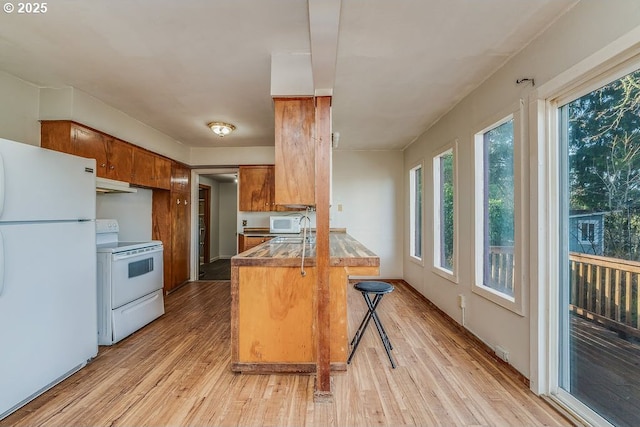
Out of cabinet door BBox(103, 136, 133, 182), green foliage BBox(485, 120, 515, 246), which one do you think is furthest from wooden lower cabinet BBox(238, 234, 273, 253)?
green foliage BBox(485, 120, 515, 246)

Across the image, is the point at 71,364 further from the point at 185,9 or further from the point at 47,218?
the point at 185,9

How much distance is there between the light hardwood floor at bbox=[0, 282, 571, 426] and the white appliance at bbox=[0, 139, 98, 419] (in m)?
0.18

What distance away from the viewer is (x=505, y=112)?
7.04 ft

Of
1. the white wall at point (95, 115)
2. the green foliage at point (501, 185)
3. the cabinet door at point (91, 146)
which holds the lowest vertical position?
the green foliage at point (501, 185)

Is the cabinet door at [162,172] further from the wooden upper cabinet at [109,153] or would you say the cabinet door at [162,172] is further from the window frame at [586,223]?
the window frame at [586,223]

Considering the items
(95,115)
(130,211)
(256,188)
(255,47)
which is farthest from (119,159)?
(255,47)

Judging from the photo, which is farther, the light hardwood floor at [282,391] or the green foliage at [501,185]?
the green foliage at [501,185]

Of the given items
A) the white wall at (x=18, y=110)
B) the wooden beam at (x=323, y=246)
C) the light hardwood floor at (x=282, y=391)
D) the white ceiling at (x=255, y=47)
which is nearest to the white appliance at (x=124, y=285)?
the light hardwood floor at (x=282, y=391)

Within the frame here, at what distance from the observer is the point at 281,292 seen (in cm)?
210

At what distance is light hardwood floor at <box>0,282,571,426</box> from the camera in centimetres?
163

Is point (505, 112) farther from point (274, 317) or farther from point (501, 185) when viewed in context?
point (274, 317)

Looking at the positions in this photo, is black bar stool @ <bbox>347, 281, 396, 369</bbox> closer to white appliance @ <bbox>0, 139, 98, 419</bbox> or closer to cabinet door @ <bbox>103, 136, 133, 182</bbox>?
white appliance @ <bbox>0, 139, 98, 419</bbox>

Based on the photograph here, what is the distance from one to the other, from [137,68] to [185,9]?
957 mm

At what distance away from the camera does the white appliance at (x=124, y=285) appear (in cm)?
256
